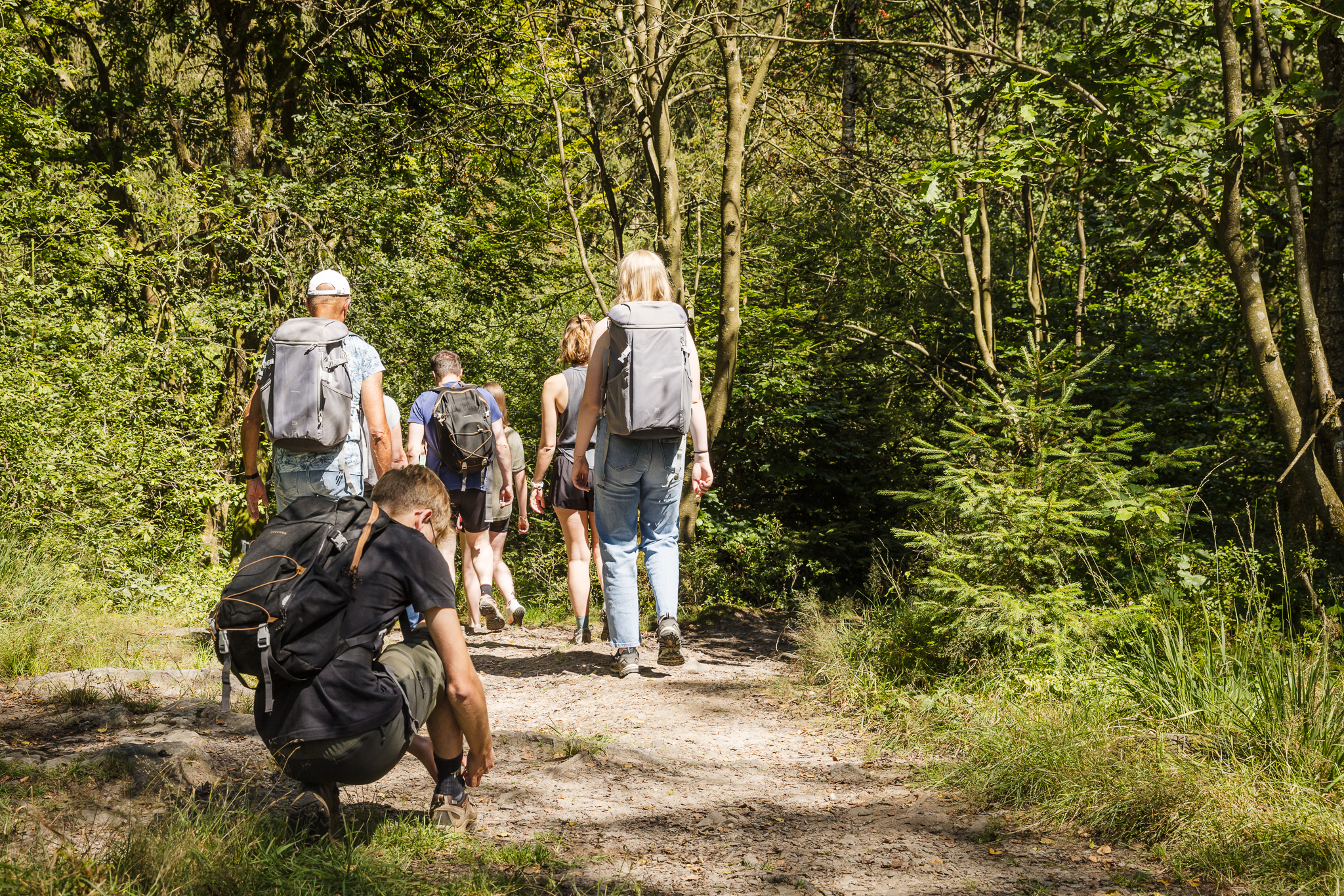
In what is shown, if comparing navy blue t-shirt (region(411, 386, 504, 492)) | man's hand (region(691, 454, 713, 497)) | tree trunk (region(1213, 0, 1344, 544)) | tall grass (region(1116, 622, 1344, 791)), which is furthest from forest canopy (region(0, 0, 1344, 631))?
navy blue t-shirt (region(411, 386, 504, 492))

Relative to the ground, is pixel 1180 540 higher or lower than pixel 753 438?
lower

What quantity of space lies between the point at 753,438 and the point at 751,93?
146 inches

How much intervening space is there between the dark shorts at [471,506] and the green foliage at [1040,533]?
2.79 meters

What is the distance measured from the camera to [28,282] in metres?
8.38

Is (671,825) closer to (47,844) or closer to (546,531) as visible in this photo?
(47,844)

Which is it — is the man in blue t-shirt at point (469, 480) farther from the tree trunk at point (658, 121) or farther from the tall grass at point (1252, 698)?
the tall grass at point (1252, 698)

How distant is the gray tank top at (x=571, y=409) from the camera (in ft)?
19.2

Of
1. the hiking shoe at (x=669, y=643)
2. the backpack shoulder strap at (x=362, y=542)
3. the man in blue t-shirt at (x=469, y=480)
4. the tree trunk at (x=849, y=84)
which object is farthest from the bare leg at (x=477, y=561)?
the tree trunk at (x=849, y=84)

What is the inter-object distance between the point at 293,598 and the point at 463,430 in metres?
3.38

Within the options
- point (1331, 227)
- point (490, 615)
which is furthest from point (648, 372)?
point (1331, 227)

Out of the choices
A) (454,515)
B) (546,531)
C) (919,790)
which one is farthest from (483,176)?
(919,790)

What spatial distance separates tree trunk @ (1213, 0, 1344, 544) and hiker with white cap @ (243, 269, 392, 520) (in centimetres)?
457

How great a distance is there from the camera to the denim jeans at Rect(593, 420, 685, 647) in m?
4.87

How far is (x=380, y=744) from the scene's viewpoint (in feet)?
8.78
